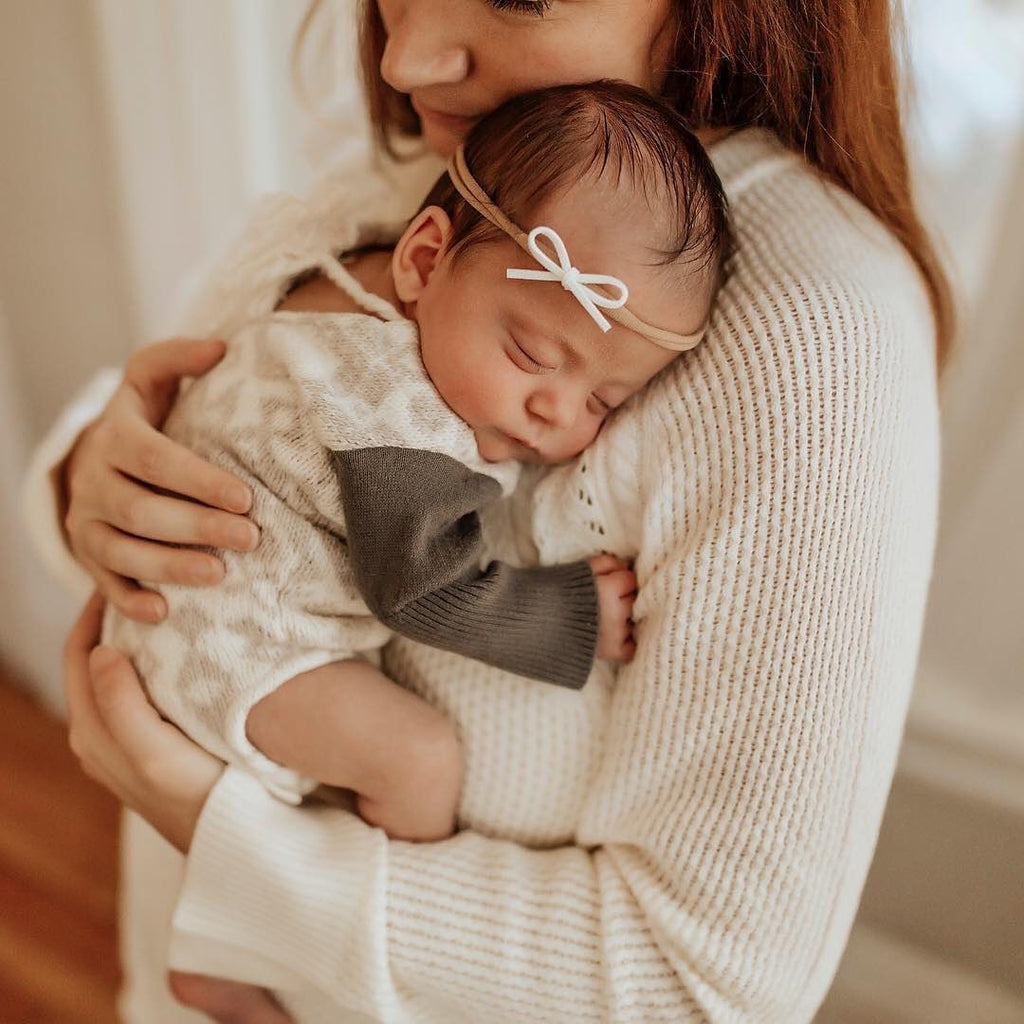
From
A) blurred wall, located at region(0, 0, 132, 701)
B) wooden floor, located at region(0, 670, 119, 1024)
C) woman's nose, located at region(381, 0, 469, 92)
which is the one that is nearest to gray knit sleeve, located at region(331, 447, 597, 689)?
woman's nose, located at region(381, 0, 469, 92)

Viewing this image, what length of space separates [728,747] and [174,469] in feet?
1.78

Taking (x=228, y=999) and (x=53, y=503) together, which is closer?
(x=228, y=999)

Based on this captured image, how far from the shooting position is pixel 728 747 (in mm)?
737

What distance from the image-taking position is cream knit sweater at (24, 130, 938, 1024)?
2.37ft

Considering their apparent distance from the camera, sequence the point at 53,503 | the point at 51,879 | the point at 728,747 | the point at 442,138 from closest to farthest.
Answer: the point at 728,747 → the point at 442,138 → the point at 53,503 → the point at 51,879

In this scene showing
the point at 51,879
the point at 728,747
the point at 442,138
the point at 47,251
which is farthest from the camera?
the point at 51,879

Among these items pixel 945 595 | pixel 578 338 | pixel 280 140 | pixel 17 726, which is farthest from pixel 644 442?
pixel 17 726

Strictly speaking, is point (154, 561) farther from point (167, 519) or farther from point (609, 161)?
point (609, 161)

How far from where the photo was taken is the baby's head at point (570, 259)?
78cm

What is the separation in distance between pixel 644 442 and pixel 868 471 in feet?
0.62

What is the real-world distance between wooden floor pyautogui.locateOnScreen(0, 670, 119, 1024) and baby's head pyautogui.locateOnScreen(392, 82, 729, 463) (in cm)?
141

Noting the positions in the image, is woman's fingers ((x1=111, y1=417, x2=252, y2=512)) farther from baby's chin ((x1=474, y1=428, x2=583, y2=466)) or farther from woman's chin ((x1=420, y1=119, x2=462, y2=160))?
woman's chin ((x1=420, y1=119, x2=462, y2=160))

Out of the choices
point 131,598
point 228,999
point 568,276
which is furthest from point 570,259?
point 228,999

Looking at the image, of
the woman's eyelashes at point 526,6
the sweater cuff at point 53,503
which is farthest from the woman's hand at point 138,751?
the woman's eyelashes at point 526,6
